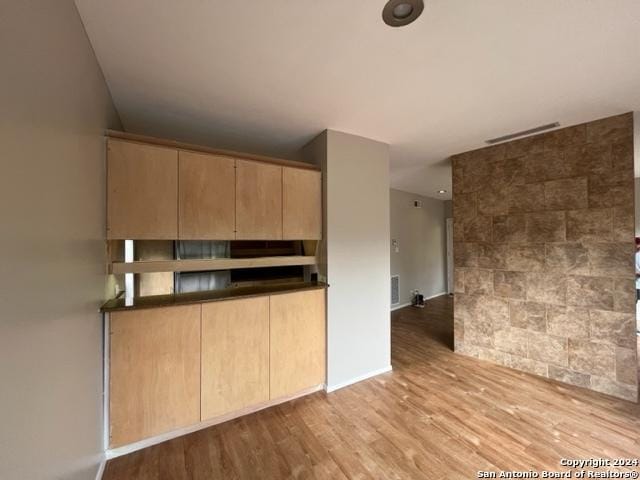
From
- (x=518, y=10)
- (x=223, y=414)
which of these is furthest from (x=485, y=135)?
(x=223, y=414)

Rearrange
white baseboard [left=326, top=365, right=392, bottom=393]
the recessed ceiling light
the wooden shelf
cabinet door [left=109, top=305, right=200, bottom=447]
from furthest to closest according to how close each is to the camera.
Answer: white baseboard [left=326, top=365, right=392, bottom=393] < the wooden shelf < cabinet door [left=109, top=305, right=200, bottom=447] < the recessed ceiling light

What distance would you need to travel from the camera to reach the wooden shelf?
186 centimetres

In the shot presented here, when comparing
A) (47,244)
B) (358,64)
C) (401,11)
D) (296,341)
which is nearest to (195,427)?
(296,341)

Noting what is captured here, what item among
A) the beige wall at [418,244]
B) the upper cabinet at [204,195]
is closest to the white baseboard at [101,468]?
the upper cabinet at [204,195]

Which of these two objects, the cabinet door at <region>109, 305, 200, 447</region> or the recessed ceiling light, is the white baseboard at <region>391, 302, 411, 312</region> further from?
the recessed ceiling light

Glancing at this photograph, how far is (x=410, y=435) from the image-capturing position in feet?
6.27

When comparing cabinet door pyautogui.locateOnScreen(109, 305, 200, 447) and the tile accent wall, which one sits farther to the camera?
the tile accent wall

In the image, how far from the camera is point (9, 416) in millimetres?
738

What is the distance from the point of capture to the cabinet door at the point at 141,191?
1775 millimetres

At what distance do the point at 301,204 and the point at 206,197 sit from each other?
2.81 ft

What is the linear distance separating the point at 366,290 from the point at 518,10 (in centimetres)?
231

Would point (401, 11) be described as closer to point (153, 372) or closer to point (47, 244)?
point (47, 244)

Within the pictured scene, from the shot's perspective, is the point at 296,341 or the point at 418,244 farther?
the point at 418,244

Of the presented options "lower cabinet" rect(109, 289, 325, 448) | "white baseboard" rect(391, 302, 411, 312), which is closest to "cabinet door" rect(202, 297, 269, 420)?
"lower cabinet" rect(109, 289, 325, 448)
